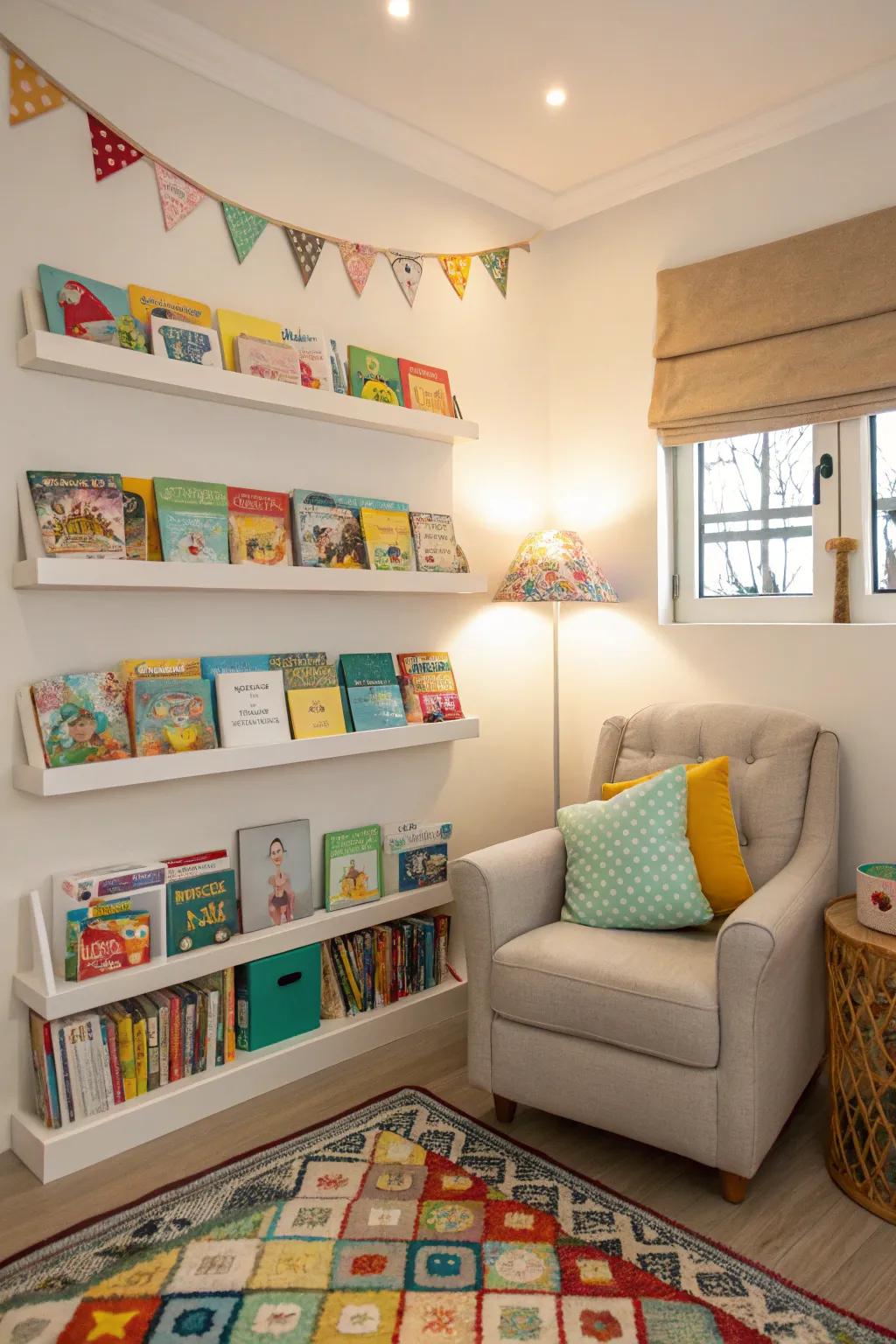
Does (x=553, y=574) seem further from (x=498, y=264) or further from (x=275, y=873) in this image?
(x=275, y=873)

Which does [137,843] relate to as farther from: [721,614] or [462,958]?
[721,614]

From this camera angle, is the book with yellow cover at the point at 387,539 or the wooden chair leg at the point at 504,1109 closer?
the wooden chair leg at the point at 504,1109

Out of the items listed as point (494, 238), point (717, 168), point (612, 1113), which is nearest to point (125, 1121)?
point (612, 1113)

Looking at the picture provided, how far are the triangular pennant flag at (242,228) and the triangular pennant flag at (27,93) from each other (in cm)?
46

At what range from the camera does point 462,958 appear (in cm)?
312

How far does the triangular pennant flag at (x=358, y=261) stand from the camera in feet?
9.14

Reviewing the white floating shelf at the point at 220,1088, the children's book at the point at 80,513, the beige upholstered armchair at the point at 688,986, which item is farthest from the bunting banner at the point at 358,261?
the white floating shelf at the point at 220,1088

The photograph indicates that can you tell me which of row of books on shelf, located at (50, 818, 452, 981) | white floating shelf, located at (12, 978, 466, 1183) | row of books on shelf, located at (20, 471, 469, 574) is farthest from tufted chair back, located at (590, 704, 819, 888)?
white floating shelf, located at (12, 978, 466, 1183)

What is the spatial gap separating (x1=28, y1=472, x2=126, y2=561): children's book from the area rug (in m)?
1.38

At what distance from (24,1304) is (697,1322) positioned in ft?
3.84

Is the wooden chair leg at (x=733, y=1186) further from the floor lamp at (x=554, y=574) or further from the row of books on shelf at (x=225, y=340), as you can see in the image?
the row of books on shelf at (x=225, y=340)

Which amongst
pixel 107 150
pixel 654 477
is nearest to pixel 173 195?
pixel 107 150

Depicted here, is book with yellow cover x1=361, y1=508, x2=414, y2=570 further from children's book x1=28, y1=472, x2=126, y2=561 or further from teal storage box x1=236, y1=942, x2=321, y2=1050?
teal storage box x1=236, y1=942, x2=321, y2=1050

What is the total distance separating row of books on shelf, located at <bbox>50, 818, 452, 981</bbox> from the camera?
2.20 meters
